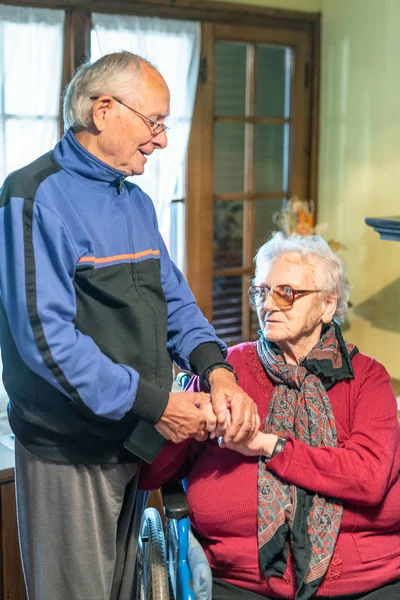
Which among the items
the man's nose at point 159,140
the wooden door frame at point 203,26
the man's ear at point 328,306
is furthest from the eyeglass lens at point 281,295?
the wooden door frame at point 203,26

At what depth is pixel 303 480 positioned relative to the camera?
1.83 meters

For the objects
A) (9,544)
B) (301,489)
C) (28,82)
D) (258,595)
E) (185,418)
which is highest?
(28,82)

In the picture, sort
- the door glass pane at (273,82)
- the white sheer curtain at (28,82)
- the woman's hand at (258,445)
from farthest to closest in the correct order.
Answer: the door glass pane at (273,82), the white sheer curtain at (28,82), the woman's hand at (258,445)

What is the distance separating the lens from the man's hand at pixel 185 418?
1.66 metres

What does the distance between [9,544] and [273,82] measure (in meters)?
2.53

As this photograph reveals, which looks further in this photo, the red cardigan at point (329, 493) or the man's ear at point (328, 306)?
the man's ear at point (328, 306)

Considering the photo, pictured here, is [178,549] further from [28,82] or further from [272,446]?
[28,82]

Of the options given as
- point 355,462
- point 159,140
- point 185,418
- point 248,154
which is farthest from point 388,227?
point 185,418

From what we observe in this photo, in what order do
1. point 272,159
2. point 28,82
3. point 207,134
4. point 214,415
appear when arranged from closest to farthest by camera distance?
1. point 214,415
2. point 28,82
3. point 207,134
4. point 272,159

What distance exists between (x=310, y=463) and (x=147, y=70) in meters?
0.96

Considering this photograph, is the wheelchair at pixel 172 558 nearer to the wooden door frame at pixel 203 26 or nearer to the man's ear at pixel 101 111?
the man's ear at pixel 101 111

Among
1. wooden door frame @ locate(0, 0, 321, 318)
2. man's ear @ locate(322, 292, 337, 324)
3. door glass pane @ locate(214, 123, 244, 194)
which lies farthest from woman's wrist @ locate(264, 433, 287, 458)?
door glass pane @ locate(214, 123, 244, 194)

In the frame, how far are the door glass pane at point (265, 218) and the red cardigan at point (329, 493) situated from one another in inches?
81.6

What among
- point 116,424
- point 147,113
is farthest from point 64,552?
point 147,113
